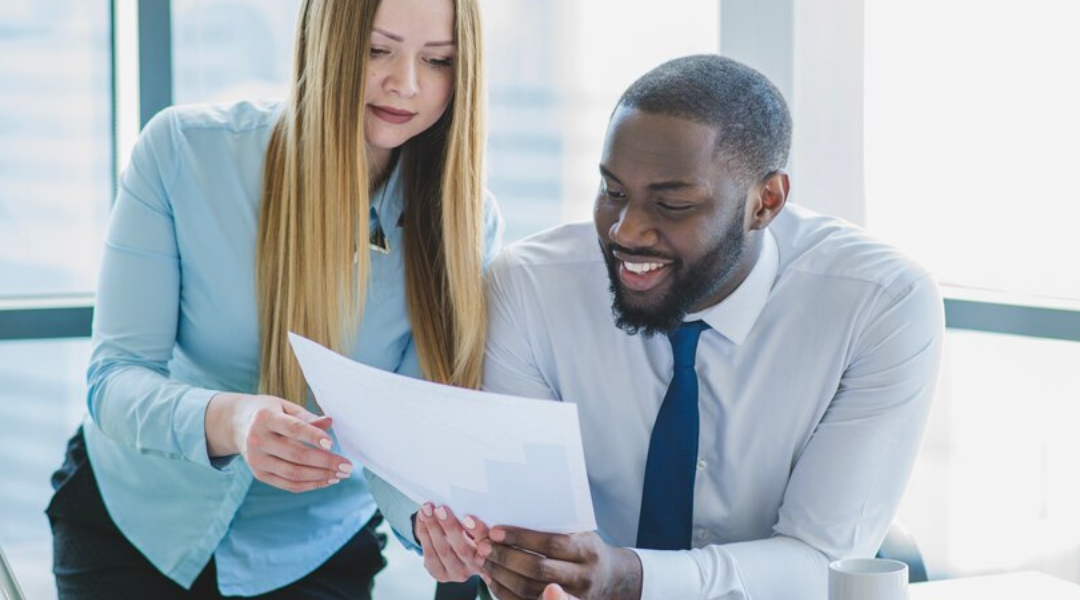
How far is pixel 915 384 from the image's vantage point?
1732 mm

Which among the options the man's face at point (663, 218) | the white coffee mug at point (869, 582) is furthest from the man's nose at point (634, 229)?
the white coffee mug at point (869, 582)

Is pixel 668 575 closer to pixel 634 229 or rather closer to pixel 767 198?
pixel 634 229

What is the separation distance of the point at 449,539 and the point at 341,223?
1.76 feet

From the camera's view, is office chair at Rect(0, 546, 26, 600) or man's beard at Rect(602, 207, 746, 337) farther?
man's beard at Rect(602, 207, 746, 337)

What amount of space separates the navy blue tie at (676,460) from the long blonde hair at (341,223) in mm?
292

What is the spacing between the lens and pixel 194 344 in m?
1.92

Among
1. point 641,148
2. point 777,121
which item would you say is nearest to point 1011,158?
point 777,121

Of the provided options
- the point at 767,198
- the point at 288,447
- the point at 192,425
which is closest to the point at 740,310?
the point at 767,198

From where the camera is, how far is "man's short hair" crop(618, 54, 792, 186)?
1704 mm

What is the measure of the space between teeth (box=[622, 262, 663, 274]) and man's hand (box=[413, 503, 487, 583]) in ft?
1.43

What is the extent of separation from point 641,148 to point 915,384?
499 millimetres

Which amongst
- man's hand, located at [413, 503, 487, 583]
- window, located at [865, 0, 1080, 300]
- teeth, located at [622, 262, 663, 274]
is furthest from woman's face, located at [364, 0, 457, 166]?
window, located at [865, 0, 1080, 300]

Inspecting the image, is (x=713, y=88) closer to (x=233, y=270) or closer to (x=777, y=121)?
(x=777, y=121)

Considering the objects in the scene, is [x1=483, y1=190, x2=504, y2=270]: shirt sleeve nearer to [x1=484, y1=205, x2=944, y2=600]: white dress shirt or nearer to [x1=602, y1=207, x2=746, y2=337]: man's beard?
[x1=484, y1=205, x2=944, y2=600]: white dress shirt
